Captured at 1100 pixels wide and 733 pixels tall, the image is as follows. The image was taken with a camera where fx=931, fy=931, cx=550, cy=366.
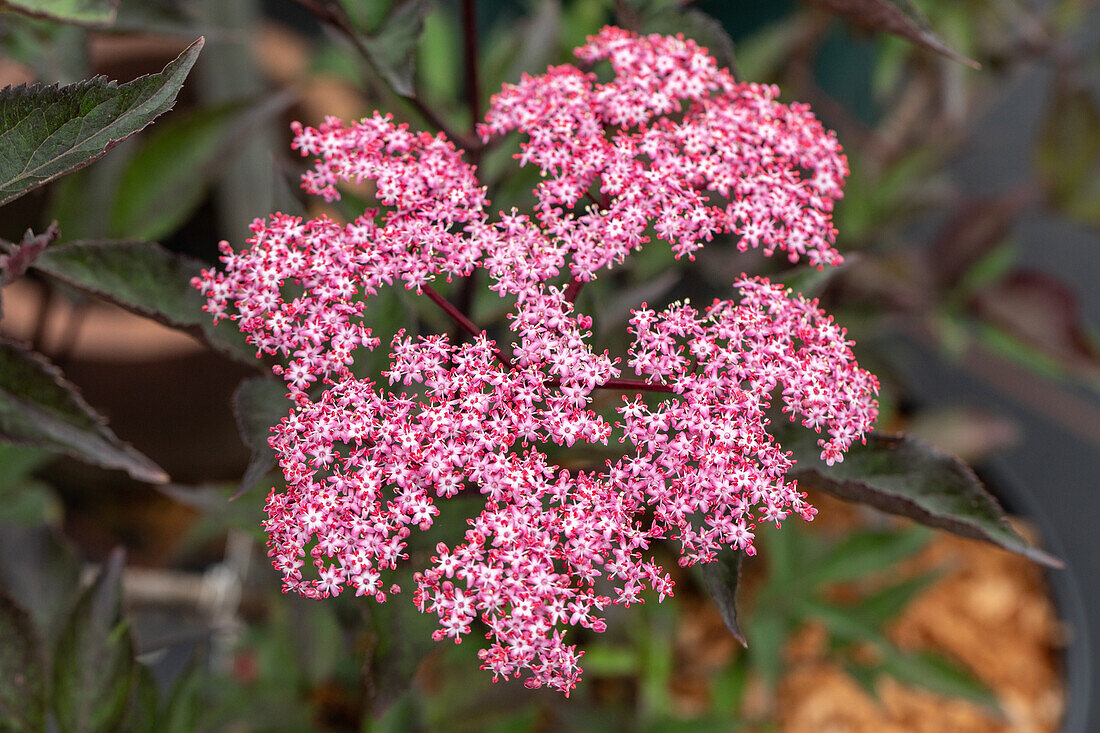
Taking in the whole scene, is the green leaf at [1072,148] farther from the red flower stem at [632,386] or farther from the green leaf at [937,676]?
the red flower stem at [632,386]

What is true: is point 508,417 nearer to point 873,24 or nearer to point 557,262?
point 557,262

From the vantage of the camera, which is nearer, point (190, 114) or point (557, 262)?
point (557, 262)

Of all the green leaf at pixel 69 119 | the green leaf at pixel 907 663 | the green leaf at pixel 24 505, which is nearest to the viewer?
the green leaf at pixel 69 119

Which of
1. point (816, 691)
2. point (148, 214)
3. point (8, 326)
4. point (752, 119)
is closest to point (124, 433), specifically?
point (8, 326)

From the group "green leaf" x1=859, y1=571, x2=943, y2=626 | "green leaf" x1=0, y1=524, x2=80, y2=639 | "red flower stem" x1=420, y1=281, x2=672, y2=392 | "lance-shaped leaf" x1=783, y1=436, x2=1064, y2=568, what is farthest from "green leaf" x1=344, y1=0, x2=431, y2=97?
"green leaf" x1=859, y1=571, x2=943, y2=626

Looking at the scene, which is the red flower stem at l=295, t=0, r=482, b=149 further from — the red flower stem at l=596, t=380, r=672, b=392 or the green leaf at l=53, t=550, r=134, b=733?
the green leaf at l=53, t=550, r=134, b=733

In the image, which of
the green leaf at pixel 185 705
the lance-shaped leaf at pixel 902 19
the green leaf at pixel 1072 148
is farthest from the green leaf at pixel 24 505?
the green leaf at pixel 1072 148
